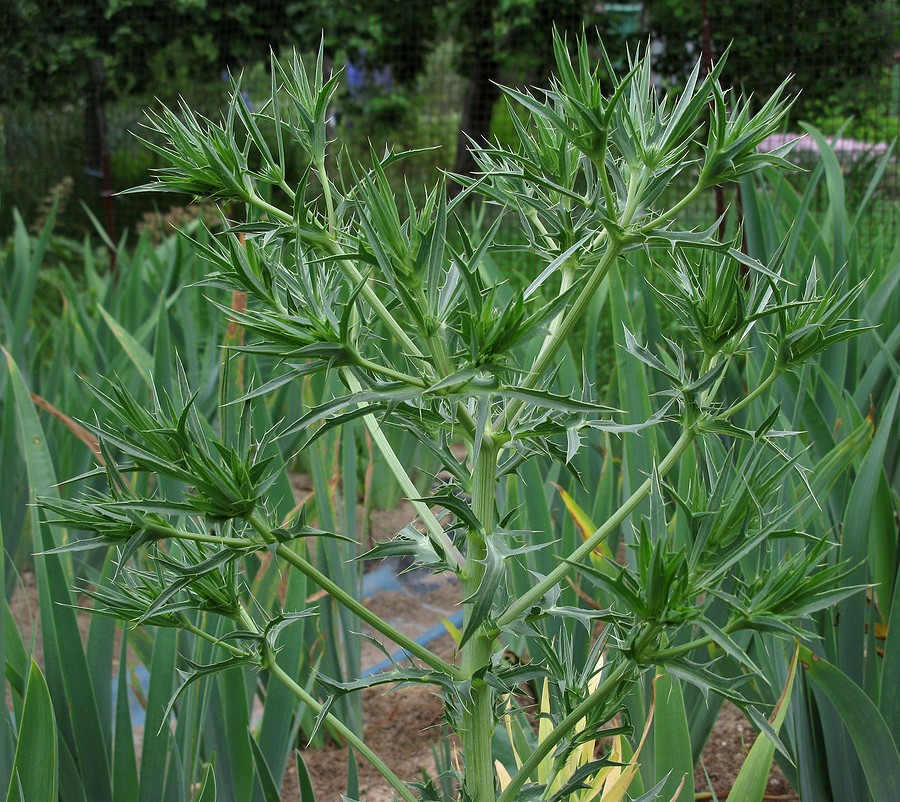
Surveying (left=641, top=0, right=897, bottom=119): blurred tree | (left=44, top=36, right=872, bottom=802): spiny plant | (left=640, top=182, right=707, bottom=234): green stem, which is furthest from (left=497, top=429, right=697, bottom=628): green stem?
(left=641, top=0, right=897, bottom=119): blurred tree

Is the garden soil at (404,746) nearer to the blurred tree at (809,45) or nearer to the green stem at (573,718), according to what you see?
the green stem at (573,718)

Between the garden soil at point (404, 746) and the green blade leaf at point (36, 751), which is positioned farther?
the garden soil at point (404, 746)

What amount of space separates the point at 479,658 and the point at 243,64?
400cm

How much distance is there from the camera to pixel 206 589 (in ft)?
1.44

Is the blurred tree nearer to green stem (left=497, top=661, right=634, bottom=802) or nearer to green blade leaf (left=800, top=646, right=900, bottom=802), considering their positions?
green blade leaf (left=800, top=646, right=900, bottom=802)

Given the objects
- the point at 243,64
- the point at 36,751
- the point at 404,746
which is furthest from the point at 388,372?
the point at 243,64

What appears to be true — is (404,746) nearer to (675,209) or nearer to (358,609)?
(358,609)

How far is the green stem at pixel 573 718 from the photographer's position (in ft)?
1.32

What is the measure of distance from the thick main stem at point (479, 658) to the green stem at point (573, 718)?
1cm

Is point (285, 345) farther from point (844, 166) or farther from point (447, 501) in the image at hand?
point (844, 166)

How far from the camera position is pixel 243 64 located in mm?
4000

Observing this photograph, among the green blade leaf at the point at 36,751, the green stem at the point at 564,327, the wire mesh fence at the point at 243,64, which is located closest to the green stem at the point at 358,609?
→ the green stem at the point at 564,327

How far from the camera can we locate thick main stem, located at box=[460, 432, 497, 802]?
1.42 feet

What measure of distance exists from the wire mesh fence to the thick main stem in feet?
10.4
